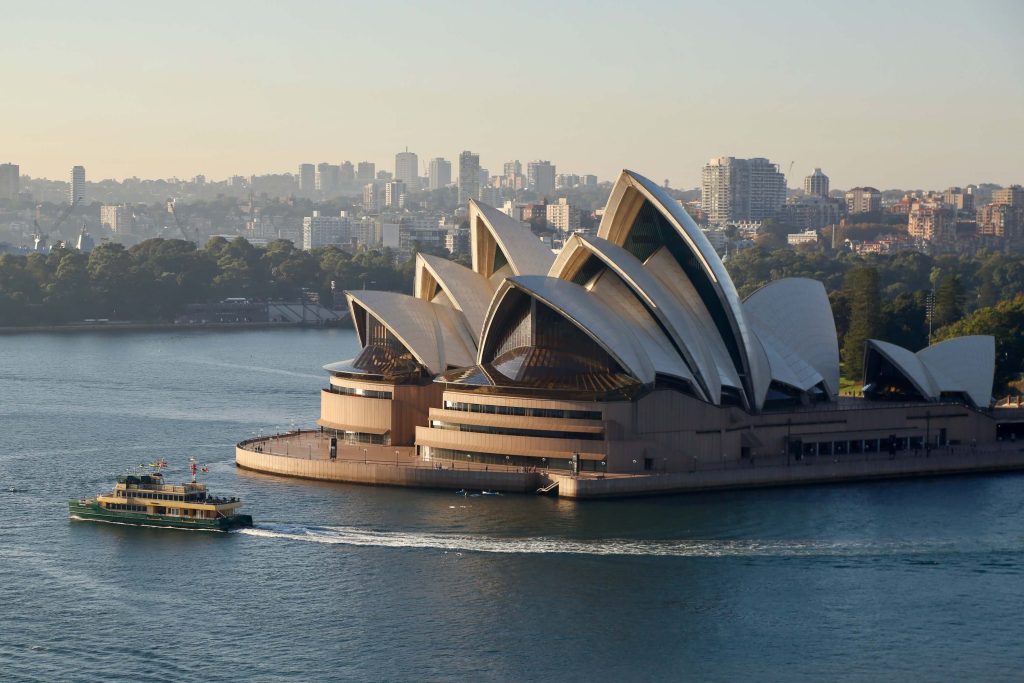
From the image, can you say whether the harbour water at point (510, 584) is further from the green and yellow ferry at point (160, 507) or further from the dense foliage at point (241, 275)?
the dense foliage at point (241, 275)

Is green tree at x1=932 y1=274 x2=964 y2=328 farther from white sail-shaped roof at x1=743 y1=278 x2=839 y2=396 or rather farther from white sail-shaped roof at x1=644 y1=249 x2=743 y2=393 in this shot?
white sail-shaped roof at x1=644 y1=249 x2=743 y2=393

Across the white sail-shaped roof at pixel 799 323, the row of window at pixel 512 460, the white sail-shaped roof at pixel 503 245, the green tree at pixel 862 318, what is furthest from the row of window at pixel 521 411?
the green tree at pixel 862 318

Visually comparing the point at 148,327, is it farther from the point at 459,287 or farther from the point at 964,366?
the point at 964,366

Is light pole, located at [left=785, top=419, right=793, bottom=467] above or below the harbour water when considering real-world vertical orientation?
above

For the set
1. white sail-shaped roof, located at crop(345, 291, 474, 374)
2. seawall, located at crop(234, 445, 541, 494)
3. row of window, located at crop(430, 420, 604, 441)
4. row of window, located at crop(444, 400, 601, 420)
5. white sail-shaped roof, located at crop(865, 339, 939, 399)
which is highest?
white sail-shaped roof, located at crop(345, 291, 474, 374)

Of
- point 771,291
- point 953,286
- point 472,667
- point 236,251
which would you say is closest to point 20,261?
point 236,251

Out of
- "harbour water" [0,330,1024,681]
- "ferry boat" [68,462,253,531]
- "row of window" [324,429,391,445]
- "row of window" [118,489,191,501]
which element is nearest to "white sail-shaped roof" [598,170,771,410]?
"harbour water" [0,330,1024,681]
